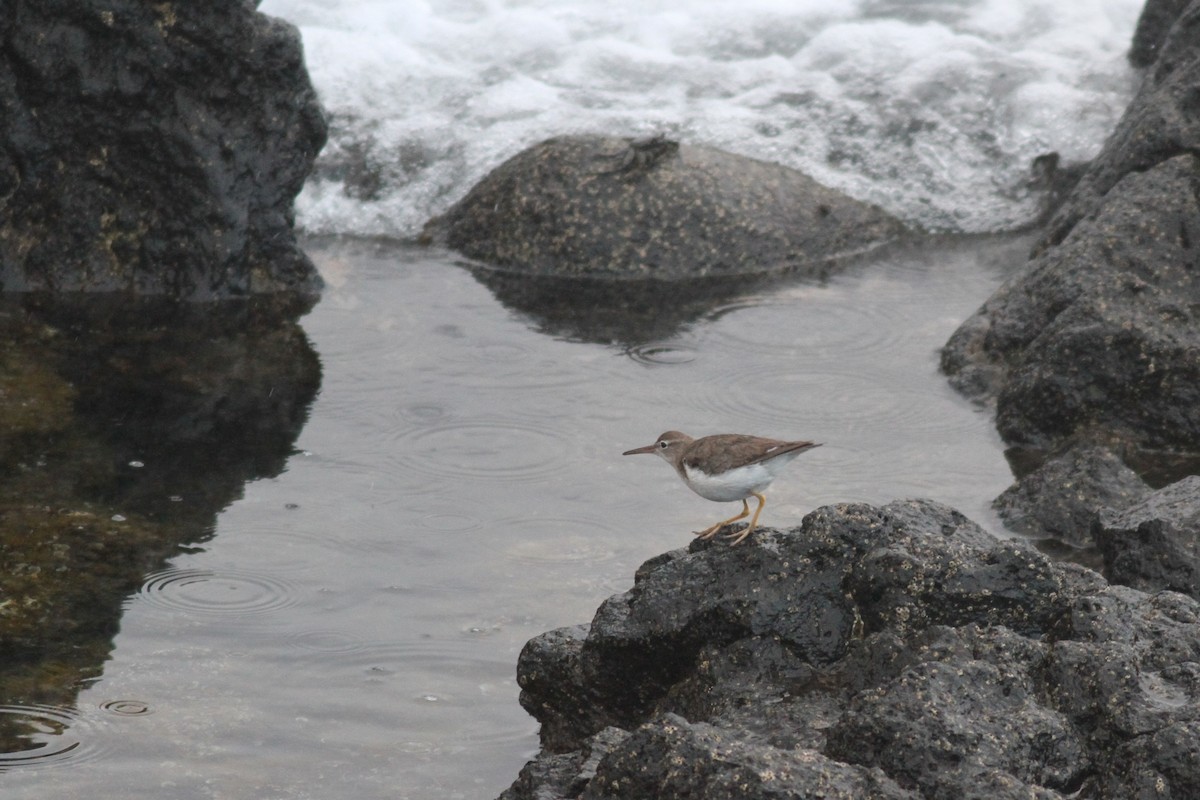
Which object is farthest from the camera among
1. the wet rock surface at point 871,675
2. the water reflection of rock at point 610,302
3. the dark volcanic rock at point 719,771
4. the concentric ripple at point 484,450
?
the water reflection of rock at point 610,302

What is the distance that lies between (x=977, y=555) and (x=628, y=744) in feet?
4.30

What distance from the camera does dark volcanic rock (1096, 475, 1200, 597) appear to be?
17.2 feet

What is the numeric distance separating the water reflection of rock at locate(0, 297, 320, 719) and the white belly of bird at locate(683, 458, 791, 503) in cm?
227

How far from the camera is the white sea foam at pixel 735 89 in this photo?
11.2m

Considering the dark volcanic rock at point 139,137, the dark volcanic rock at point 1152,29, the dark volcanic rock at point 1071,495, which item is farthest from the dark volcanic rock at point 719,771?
the dark volcanic rock at point 1152,29

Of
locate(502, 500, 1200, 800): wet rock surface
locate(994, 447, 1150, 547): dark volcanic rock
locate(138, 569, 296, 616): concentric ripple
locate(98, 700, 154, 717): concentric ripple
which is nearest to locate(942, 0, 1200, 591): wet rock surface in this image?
locate(994, 447, 1150, 547): dark volcanic rock

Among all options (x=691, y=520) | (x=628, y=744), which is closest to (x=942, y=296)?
(x=691, y=520)

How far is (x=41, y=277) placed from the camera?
8.65 m

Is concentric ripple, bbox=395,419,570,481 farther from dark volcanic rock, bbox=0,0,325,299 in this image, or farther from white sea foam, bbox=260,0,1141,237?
white sea foam, bbox=260,0,1141,237

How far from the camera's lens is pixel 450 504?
6.54m

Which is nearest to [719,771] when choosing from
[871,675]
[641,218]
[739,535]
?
[871,675]

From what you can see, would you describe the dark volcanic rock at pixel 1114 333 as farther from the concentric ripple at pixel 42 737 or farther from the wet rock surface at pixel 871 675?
the concentric ripple at pixel 42 737

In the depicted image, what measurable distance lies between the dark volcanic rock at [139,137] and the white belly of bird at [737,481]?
4.86 metres

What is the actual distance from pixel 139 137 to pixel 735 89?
232 inches
